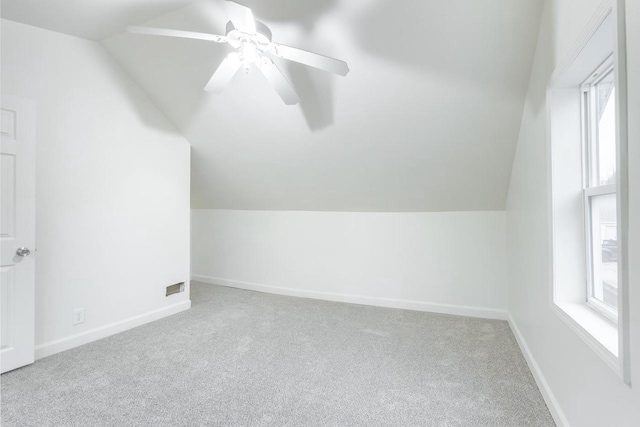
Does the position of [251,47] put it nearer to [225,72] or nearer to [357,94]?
[225,72]

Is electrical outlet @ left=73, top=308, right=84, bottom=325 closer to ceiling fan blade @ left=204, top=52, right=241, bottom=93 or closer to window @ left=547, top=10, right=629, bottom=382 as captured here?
ceiling fan blade @ left=204, top=52, right=241, bottom=93

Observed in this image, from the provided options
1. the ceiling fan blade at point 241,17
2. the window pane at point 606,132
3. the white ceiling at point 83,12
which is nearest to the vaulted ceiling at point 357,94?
the white ceiling at point 83,12

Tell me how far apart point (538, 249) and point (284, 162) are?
7.98 feet

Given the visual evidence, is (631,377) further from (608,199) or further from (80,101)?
(80,101)

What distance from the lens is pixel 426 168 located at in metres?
3.08

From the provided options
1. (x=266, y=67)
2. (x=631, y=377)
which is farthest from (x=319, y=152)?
(x=631, y=377)

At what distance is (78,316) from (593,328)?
3.43 metres

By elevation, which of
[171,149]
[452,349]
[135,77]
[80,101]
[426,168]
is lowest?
[452,349]

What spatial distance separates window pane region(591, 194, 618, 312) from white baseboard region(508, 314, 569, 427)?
1.93ft

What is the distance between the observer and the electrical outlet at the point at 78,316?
2671 mm

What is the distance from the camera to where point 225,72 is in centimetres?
209

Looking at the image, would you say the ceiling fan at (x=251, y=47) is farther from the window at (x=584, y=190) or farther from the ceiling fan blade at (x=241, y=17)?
the window at (x=584, y=190)

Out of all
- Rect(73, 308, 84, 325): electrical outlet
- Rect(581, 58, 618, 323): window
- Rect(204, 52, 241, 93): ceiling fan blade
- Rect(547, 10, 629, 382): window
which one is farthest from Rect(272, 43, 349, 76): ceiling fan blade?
Rect(73, 308, 84, 325): electrical outlet

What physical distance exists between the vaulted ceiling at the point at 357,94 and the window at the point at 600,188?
2.08 feet
